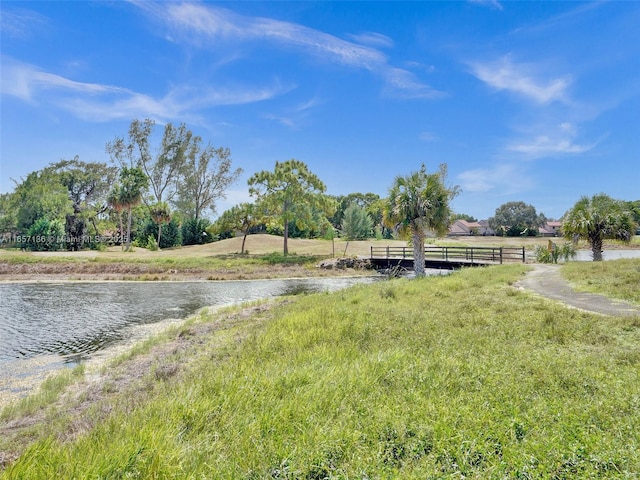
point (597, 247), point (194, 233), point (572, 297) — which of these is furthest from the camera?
Result: point (194, 233)

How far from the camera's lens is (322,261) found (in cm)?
3891

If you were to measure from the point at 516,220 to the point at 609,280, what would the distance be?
9042cm

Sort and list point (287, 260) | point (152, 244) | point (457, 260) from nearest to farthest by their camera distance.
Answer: point (457, 260), point (287, 260), point (152, 244)

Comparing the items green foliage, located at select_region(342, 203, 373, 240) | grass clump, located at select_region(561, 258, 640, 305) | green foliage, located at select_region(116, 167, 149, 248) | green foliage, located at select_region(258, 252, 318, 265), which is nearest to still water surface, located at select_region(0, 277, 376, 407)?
green foliage, located at select_region(258, 252, 318, 265)

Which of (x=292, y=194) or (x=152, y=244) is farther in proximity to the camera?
(x=152, y=244)

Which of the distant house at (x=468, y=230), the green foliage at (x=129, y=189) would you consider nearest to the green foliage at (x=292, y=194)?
the green foliage at (x=129, y=189)

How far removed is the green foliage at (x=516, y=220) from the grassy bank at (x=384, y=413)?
9414 centimetres

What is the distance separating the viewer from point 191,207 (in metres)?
66.5

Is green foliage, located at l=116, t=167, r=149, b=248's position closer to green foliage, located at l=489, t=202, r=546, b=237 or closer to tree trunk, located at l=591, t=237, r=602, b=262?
tree trunk, located at l=591, t=237, r=602, b=262

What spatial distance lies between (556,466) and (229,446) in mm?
3250

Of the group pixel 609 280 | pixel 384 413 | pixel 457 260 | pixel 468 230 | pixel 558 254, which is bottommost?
pixel 384 413

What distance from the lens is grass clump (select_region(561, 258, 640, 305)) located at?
12.0 meters

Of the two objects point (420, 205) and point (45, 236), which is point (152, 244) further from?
point (420, 205)

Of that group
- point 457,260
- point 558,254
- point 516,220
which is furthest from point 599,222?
point 516,220
